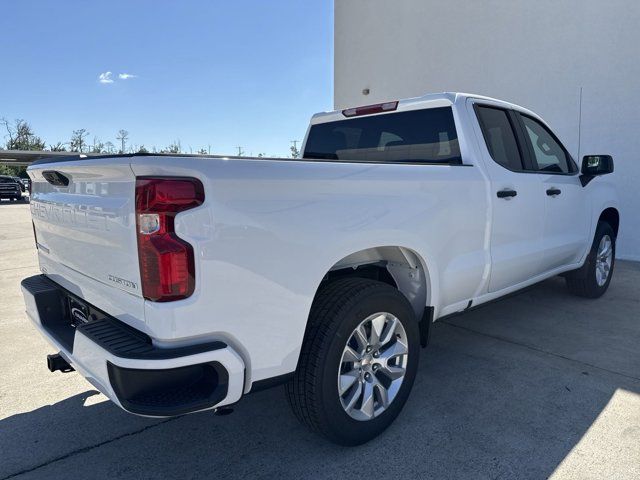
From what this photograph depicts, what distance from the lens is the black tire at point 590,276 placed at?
5.01m

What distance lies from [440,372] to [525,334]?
4.08 ft

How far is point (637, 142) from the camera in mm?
7473

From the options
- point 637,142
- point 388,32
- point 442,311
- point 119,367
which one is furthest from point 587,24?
point 119,367

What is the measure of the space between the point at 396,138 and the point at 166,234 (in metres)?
2.27

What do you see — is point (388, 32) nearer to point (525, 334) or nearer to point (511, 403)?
point (525, 334)

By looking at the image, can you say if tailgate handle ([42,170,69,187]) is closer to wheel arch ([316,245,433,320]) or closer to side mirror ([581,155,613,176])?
wheel arch ([316,245,433,320])

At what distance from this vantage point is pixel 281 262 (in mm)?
1930

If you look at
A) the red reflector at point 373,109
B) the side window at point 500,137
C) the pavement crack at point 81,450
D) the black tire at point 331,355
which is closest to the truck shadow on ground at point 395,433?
the pavement crack at point 81,450

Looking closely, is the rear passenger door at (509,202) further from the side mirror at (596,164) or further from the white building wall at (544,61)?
the white building wall at (544,61)

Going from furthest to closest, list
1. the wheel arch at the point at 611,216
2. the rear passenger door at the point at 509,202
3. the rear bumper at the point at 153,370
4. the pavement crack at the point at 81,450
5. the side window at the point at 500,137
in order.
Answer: the wheel arch at the point at 611,216 < the side window at the point at 500,137 < the rear passenger door at the point at 509,202 < the pavement crack at the point at 81,450 < the rear bumper at the point at 153,370

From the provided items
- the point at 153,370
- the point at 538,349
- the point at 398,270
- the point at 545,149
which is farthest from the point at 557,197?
the point at 153,370

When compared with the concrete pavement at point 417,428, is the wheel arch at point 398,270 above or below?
above

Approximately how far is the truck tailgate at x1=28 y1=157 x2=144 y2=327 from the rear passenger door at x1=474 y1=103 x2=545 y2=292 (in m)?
2.35

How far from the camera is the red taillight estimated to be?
1706mm
